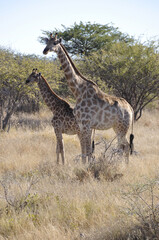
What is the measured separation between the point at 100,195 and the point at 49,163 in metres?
2.57

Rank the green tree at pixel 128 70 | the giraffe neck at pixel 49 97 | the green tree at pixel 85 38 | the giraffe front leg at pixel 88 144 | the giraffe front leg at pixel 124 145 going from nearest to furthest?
the giraffe front leg at pixel 88 144 < the giraffe front leg at pixel 124 145 < the giraffe neck at pixel 49 97 < the green tree at pixel 128 70 < the green tree at pixel 85 38

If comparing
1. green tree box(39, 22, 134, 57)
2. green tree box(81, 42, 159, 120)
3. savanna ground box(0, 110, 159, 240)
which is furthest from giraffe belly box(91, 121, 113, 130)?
green tree box(39, 22, 134, 57)

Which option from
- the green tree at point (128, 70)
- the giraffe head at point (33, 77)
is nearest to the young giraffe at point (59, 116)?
the giraffe head at point (33, 77)

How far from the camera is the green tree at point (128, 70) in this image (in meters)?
13.5

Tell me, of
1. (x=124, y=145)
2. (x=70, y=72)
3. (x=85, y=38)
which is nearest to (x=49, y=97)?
(x=70, y=72)

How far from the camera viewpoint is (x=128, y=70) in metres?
13.8

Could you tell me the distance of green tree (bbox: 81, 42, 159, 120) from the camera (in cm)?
1354

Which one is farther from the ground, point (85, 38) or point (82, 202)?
point (85, 38)

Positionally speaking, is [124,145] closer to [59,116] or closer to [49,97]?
[59,116]

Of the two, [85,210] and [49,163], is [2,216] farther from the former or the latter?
[49,163]

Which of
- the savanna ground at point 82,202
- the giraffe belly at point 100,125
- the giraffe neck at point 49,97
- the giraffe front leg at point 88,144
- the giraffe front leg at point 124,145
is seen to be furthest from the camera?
the giraffe neck at point 49,97

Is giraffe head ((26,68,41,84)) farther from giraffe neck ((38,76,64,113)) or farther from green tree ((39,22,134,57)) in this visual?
green tree ((39,22,134,57))

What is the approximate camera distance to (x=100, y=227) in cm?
370

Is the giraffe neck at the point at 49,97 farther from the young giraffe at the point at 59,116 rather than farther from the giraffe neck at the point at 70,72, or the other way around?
the giraffe neck at the point at 70,72
